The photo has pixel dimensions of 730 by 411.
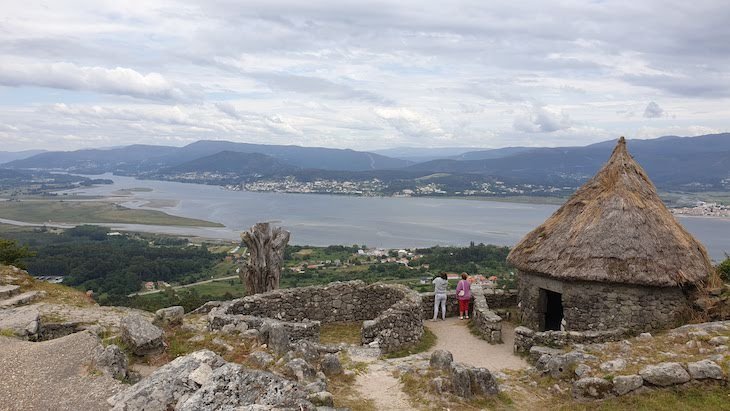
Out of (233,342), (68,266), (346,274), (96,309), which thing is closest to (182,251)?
(68,266)

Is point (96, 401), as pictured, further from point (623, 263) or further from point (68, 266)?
point (68, 266)

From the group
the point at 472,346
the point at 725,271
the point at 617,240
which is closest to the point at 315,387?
the point at 472,346

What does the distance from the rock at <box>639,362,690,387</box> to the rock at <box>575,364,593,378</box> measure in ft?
2.59

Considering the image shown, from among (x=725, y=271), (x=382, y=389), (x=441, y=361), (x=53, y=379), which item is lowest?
(x=382, y=389)

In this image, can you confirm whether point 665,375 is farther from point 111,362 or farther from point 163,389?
point 111,362

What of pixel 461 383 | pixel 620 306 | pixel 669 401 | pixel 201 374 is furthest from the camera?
pixel 620 306

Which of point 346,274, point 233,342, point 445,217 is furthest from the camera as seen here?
point 445,217

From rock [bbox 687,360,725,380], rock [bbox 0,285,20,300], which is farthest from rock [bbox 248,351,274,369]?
rock [bbox 0,285,20,300]

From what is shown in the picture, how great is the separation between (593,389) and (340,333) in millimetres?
6950

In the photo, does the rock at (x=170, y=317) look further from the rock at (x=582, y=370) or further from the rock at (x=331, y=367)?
the rock at (x=582, y=370)

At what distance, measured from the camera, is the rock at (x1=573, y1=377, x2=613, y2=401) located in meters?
7.66

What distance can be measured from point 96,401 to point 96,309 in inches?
292

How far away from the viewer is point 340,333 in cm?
1311

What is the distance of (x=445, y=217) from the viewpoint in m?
123
